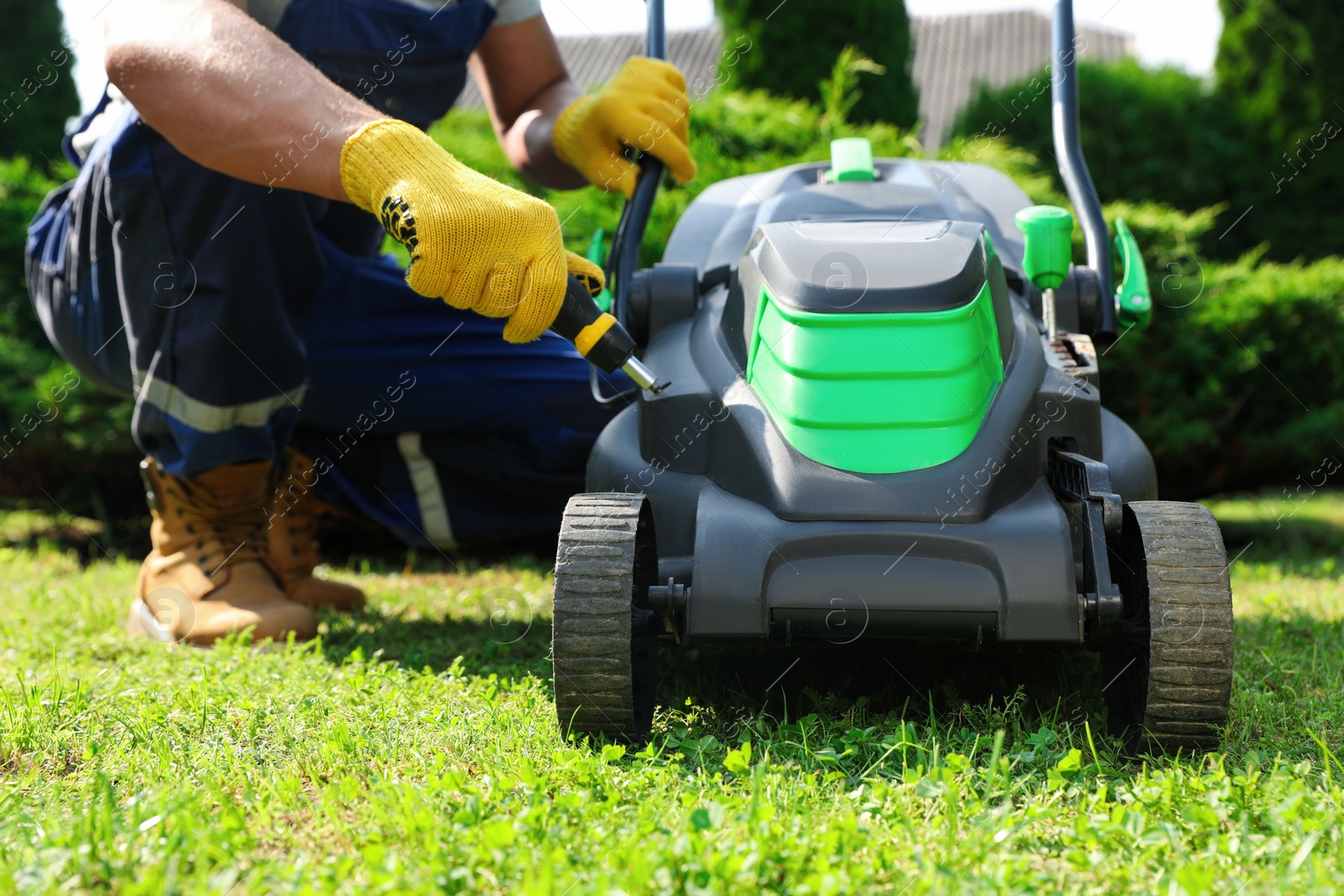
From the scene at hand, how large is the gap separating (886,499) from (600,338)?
46 centimetres

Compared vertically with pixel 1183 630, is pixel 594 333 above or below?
above

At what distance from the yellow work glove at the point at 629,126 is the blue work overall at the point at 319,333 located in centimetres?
34

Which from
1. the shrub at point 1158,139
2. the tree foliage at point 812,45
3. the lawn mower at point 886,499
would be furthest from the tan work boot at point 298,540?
the shrub at point 1158,139

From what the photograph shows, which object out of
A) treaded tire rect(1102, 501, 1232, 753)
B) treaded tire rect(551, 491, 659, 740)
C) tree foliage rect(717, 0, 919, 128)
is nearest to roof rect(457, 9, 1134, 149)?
tree foliage rect(717, 0, 919, 128)

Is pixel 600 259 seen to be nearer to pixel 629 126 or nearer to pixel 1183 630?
pixel 629 126

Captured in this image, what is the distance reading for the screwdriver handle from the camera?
1596mm

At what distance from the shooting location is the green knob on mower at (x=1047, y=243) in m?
1.71

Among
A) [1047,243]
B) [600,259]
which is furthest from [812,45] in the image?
[1047,243]

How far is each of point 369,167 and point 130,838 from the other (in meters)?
0.90

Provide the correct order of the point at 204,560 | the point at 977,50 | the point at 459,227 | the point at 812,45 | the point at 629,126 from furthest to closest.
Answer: the point at 977,50
the point at 812,45
the point at 204,560
the point at 629,126
the point at 459,227

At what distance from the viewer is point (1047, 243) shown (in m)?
1.71

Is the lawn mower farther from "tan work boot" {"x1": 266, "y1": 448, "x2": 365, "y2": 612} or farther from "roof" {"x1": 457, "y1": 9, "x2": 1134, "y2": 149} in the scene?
"roof" {"x1": 457, "y1": 9, "x2": 1134, "y2": 149}

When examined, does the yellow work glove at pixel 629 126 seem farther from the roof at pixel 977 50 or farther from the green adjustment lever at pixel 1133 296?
the roof at pixel 977 50

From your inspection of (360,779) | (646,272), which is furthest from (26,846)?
(646,272)
